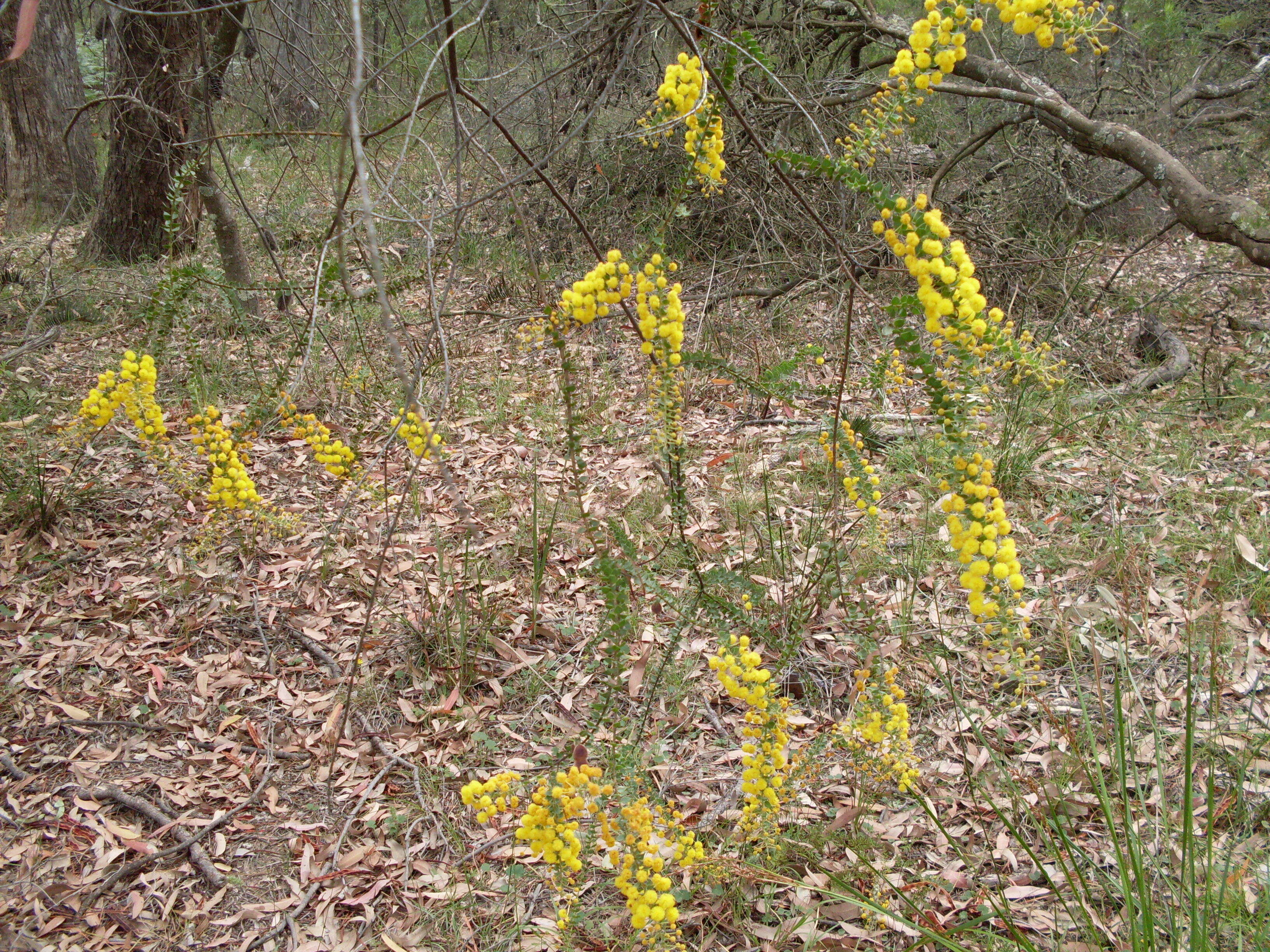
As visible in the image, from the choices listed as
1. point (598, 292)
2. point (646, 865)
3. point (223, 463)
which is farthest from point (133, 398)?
point (646, 865)

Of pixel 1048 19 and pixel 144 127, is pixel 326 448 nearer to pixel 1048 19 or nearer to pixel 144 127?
pixel 1048 19

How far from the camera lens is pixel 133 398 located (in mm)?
2695

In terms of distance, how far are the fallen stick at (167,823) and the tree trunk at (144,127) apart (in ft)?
8.34

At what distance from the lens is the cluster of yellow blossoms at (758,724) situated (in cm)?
153

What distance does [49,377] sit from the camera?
432 centimetres

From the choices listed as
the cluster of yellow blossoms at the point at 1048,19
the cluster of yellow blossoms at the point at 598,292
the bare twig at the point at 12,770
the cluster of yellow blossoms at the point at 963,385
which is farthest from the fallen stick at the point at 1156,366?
the bare twig at the point at 12,770

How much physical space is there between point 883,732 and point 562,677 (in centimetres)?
116

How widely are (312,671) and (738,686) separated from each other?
69.0 inches

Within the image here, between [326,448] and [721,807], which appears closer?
[721,807]

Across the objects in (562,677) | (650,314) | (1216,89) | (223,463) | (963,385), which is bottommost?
(562,677)

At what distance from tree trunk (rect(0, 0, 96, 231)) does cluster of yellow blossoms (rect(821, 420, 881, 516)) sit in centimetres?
619

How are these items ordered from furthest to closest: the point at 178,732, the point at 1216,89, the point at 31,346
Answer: the point at 1216,89 → the point at 31,346 → the point at 178,732

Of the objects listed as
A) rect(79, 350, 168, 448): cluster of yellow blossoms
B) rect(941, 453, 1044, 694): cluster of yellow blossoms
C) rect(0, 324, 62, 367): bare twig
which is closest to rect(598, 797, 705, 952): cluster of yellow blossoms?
rect(941, 453, 1044, 694): cluster of yellow blossoms

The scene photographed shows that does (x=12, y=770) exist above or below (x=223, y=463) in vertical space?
below
